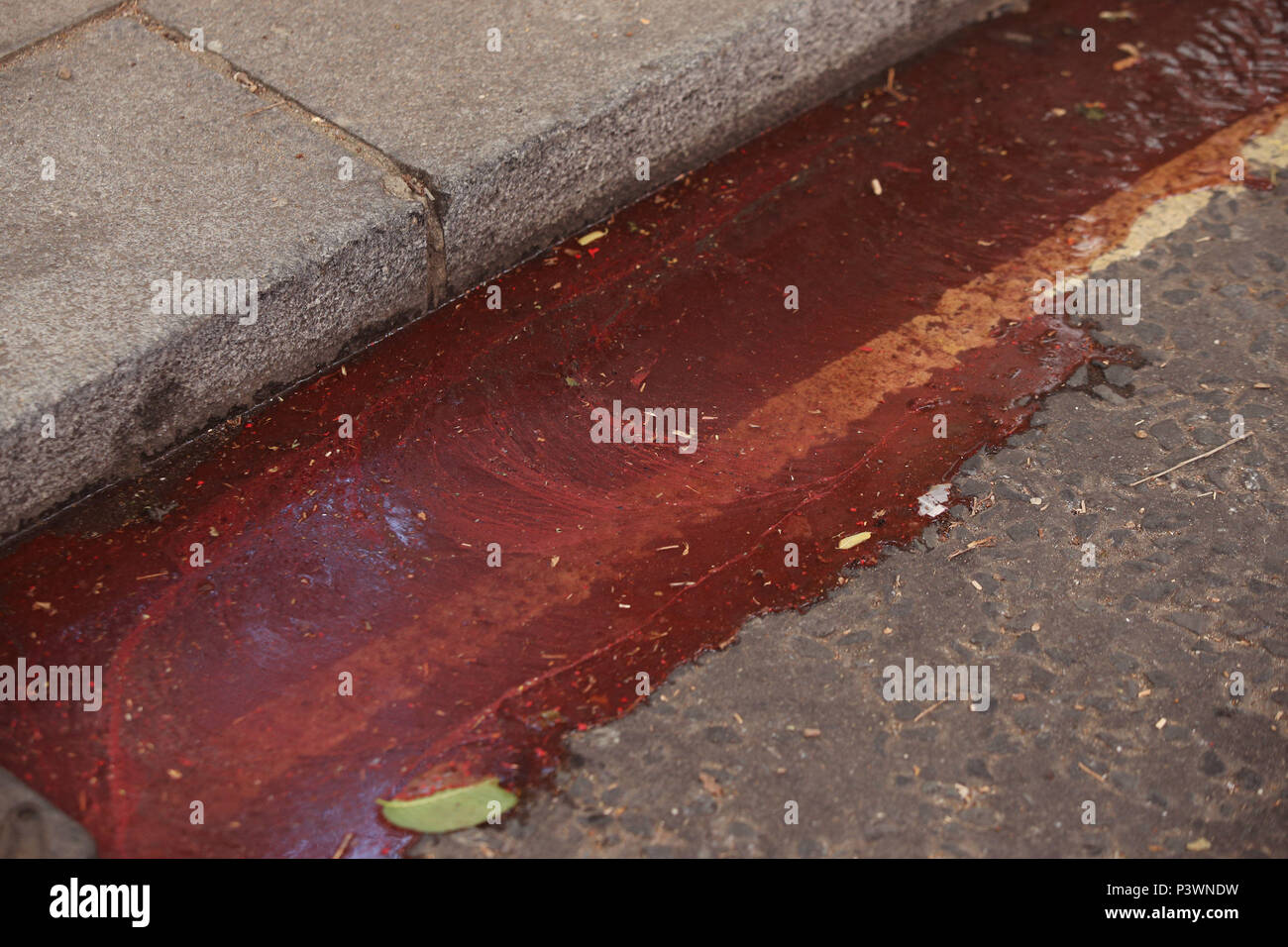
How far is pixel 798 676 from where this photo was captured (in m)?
2.47

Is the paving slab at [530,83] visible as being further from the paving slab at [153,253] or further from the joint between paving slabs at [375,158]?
the paving slab at [153,253]

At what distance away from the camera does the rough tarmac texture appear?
7.32ft

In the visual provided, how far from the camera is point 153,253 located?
2.89 meters

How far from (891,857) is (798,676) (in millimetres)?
423

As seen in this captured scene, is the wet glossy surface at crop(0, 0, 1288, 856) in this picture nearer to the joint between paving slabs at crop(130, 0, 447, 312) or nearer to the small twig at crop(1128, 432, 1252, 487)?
the joint between paving slabs at crop(130, 0, 447, 312)

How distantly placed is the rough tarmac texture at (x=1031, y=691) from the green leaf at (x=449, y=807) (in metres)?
0.04

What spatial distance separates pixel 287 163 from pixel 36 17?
113 cm

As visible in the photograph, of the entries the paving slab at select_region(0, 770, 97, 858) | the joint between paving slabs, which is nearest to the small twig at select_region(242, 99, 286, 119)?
the joint between paving slabs

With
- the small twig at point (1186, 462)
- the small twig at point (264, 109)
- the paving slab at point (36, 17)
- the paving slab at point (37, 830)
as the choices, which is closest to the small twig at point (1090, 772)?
the small twig at point (1186, 462)

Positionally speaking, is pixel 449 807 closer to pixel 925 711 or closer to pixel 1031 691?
pixel 925 711

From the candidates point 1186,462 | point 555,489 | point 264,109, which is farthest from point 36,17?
point 1186,462

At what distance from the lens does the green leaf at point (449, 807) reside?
7.32 ft
